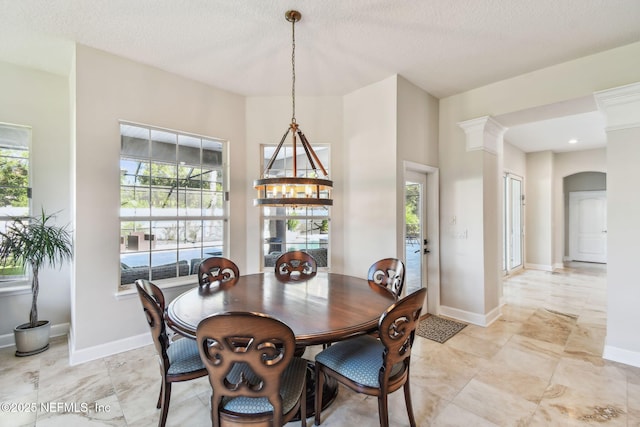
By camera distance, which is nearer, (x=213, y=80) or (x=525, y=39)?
(x=525, y=39)

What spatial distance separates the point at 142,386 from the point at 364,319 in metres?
1.98

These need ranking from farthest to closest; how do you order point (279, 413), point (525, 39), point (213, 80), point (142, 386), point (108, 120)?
point (213, 80) → point (108, 120) → point (525, 39) → point (142, 386) → point (279, 413)

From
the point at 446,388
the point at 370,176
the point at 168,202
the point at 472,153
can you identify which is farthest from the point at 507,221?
the point at 168,202

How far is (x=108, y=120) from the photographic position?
2.91 meters

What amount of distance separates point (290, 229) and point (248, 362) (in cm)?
269

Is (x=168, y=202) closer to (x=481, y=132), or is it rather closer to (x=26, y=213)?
(x=26, y=213)

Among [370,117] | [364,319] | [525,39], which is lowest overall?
[364,319]

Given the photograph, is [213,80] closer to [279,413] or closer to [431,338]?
[279,413]

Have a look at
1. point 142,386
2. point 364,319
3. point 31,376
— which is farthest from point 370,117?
point 31,376

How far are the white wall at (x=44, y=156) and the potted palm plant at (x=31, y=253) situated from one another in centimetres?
24

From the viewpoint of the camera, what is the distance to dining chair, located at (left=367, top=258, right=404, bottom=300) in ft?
8.20

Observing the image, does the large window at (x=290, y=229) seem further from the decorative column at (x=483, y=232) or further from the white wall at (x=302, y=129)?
the decorative column at (x=483, y=232)

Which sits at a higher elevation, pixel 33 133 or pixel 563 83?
pixel 563 83

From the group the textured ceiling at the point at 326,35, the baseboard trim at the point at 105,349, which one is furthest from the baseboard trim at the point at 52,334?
the textured ceiling at the point at 326,35
